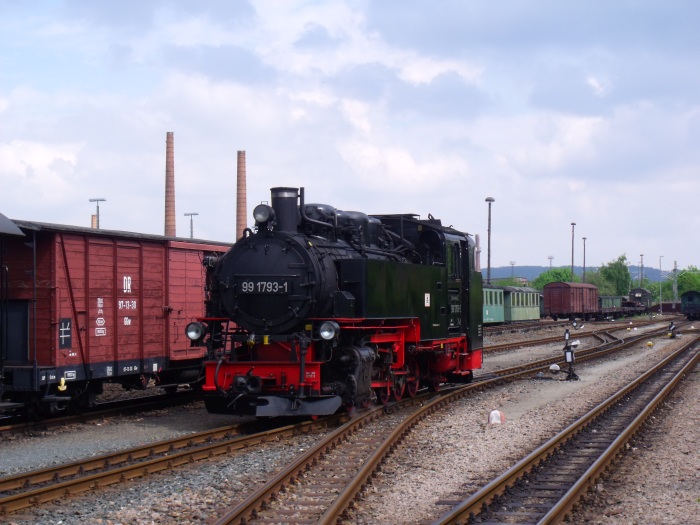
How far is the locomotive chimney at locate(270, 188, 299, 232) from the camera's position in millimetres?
12641

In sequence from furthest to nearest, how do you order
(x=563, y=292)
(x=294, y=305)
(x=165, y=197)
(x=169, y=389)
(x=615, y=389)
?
1. (x=563, y=292)
2. (x=165, y=197)
3. (x=615, y=389)
4. (x=169, y=389)
5. (x=294, y=305)

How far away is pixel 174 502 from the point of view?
304 inches

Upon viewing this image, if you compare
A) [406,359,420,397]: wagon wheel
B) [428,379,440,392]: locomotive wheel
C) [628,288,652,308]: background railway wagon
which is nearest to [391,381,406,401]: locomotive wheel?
[406,359,420,397]: wagon wheel

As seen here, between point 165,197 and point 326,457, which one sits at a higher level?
point 165,197

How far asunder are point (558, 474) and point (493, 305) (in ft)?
125

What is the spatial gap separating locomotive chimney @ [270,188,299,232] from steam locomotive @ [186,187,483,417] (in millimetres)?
14

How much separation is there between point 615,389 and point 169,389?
29.0 ft

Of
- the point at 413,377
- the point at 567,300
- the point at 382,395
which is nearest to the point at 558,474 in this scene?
the point at 382,395

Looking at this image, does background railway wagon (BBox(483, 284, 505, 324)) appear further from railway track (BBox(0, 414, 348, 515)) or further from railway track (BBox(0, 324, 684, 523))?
railway track (BBox(0, 414, 348, 515))

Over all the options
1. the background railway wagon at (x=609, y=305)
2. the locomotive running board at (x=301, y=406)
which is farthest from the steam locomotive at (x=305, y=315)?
the background railway wagon at (x=609, y=305)

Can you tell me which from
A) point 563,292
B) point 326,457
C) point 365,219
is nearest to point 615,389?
point 365,219

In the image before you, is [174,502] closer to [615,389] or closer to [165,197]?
[615,389]

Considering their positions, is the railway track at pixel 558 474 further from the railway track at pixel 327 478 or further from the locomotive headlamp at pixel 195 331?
the locomotive headlamp at pixel 195 331

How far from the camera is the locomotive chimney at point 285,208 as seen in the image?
12.6 m
